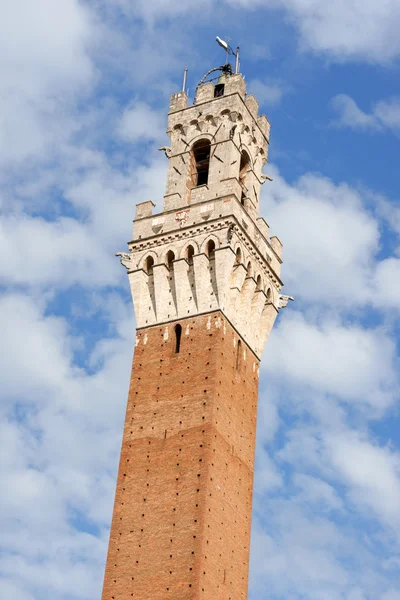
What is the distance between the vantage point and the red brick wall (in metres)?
35.2

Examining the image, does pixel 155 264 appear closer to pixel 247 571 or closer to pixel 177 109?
pixel 177 109

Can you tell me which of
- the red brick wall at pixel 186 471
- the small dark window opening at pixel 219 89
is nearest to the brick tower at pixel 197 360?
the red brick wall at pixel 186 471

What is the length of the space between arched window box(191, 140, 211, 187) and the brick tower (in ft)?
0.19

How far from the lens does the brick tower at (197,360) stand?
35.7 meters

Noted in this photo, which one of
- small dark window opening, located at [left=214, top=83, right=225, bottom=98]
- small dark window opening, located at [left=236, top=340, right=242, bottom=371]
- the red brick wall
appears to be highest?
small dark window opening, located at [left=214, top=83, right=225, bottom=98]

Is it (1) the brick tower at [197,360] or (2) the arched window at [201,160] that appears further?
(2) the arched window at [201,160]

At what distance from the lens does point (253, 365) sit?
139 feet

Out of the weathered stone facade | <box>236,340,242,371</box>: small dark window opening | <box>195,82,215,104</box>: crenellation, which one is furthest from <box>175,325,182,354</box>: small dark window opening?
<box>195,82,215,104</box>: crenellation

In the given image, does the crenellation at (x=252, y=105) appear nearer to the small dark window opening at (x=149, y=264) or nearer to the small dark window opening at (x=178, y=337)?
the small dark window opening at (x=149, y=264)

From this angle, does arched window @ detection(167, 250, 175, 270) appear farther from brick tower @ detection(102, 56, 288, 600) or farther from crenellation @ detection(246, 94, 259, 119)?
crenellation @ detection(246, 94, 259, 119)

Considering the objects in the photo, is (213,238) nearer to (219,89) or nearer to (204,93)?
(204,93)

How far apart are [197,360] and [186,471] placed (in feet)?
15.0

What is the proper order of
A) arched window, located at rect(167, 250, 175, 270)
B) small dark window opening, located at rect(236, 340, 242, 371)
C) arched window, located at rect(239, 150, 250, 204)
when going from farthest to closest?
arched window, located at rect(239, 150, 250, 204) → arched window, located at rect(167, 250, 175, 270) → small dark window opening, located at rect(236, 340, 242, 371)

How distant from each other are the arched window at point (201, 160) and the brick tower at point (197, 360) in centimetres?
6
